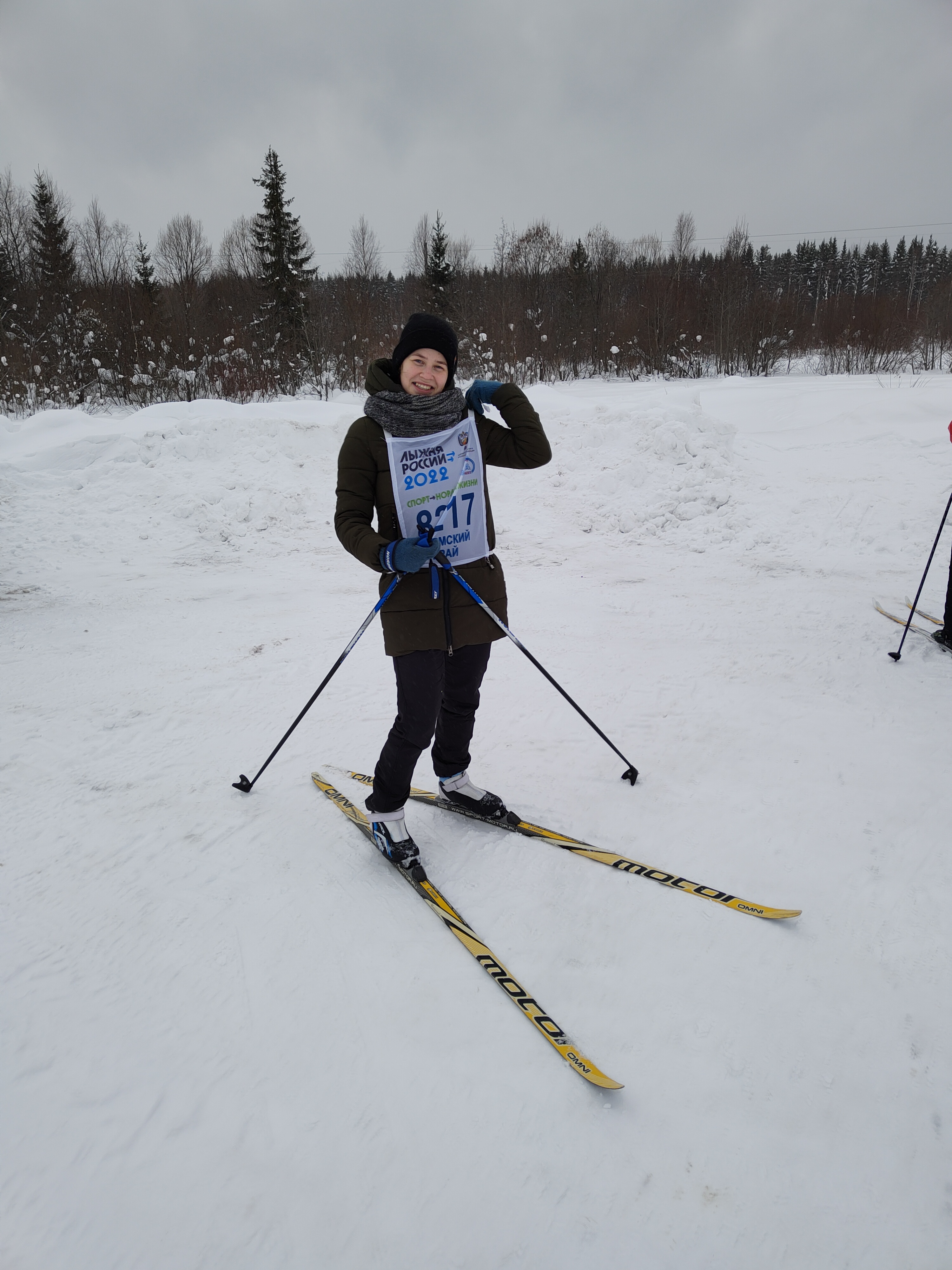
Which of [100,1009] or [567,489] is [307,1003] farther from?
[567,489]

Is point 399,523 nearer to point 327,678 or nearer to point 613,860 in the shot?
point 327,678

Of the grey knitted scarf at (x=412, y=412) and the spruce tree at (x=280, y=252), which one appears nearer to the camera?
the grey knitted scarf at (x=412, y=412)

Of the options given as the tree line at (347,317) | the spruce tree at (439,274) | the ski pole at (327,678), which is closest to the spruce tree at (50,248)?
the tree line at (347,317)

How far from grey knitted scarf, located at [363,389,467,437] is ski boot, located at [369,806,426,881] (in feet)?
5.04

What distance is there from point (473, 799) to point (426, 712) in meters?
0.65

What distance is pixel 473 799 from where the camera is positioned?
289 cm

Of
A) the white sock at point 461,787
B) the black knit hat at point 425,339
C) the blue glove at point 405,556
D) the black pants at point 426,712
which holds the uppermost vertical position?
the black knit hat at point 425,339

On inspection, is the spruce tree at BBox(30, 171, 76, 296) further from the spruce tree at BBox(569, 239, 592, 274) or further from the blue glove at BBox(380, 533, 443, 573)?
the blue glove at BBox(380, 533, 443, 573)

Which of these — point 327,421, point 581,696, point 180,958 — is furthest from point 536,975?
point 327,421

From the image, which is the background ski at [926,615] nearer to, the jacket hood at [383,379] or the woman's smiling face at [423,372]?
the woman's smiling face at [423,372]

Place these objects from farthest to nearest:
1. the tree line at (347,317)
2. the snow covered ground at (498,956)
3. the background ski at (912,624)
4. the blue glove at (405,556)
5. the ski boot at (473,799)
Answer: the tree line at (347,317) < the background ski at (912,624) < the ski boot at (473,799) < the blue glove at (405,556) < the snow covered ground at (498,956)

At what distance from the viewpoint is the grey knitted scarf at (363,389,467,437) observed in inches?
90.7

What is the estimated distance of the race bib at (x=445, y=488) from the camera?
2354mm

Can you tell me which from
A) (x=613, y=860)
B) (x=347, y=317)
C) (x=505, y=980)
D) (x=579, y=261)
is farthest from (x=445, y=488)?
(x=579, y=261)
